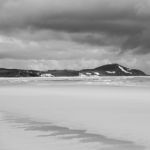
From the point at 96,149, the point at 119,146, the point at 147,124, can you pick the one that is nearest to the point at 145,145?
the point at 119,146

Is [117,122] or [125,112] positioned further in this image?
[125,112]

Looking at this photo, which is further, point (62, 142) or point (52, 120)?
point (52, 120)

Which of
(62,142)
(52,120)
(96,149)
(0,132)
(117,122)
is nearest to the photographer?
(96,149)

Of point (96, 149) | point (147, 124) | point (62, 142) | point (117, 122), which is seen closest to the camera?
point (96, 149)

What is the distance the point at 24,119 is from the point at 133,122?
4634 millimetres

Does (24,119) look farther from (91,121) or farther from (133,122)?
(133,122)

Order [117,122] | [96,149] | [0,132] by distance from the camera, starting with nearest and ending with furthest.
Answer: [96,149] < [0,132] < [117,122]

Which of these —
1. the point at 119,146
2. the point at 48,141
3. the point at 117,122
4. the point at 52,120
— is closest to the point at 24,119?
the point at 52,120

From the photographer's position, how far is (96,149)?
26.3 feet

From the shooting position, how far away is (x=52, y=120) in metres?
13.3

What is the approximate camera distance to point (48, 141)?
8.96 metres

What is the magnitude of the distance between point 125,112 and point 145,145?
6.46 metres

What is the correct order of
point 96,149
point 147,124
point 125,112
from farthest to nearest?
point 125,112, point 147,124, point 96,149

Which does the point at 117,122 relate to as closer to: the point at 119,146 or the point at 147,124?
the point at 147,124
